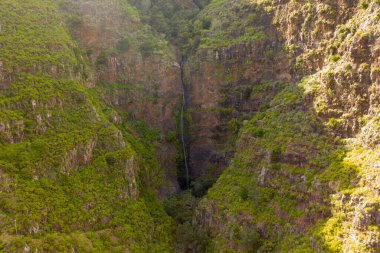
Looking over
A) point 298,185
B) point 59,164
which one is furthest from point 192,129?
point 298,185

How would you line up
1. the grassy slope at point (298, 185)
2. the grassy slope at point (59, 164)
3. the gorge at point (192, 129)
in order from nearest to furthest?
the grassy slope at point (298, 185)
the gorge at point (192, 129)
the grassy slope at point (59, 164)

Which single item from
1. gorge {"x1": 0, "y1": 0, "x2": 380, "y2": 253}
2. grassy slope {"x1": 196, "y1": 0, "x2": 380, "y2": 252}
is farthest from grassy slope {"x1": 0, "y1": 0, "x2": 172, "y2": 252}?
grassy slope {"x1": 196, "y1": 0, "x2": 380, "y2": 252}

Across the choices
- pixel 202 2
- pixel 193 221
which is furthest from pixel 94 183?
pixel 202 2

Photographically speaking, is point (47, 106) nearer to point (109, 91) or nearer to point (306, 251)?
point (109, 91)

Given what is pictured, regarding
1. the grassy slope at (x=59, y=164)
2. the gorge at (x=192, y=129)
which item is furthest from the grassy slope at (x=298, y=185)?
the grassy slope at (x=59, y=164)

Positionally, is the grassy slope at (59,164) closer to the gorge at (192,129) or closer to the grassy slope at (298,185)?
the gorge at (192,129)

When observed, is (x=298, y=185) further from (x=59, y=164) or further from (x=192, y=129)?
(x=59, y=164)

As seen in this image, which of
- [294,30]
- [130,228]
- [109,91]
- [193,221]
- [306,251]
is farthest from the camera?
[109,91]
